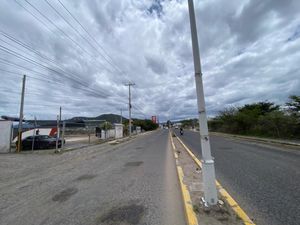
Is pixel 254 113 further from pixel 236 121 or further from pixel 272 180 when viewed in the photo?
pixel 272 180

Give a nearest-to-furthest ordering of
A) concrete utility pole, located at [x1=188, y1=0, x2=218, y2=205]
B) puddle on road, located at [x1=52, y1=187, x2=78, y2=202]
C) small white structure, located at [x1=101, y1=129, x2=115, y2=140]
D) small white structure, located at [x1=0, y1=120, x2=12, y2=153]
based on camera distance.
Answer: concrete utility pole, located at [x1=188, y1=0, x2=218, y2=205] < puddle on road, located at [x1=52, y1=187, x2=78, y2=202] < small white structure, located at [x1=0, y1=120, x2=12, y2=153] < small white structure, located at [x1=101, y1=129, x2=115, y2=140]

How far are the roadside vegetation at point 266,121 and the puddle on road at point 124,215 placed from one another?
21.2m

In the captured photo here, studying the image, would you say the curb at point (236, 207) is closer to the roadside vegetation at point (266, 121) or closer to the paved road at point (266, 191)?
the paved road at point (266, 191)

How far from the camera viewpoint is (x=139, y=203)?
4.18 metres

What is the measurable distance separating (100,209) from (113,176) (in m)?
2.94

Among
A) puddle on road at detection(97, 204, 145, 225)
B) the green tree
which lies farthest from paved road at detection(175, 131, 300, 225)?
the green tree

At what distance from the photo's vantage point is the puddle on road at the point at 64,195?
4.62 m

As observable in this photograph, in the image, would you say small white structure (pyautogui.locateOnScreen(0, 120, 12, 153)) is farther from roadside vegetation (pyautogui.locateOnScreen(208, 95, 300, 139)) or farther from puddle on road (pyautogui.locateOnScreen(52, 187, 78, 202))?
roadside vegetation (pyautogui.locateOnScreen(208, 95, 300, 139))

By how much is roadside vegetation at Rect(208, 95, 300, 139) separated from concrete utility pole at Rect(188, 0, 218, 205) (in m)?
20.0

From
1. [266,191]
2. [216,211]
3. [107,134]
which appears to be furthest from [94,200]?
[107,134]

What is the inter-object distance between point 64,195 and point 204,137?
4.04 metres

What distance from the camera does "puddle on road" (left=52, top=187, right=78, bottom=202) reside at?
15.2ft

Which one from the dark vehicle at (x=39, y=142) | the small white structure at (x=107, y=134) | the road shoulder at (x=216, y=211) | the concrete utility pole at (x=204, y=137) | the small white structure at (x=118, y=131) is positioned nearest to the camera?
A: the road shoulder at (x=216, y=211)

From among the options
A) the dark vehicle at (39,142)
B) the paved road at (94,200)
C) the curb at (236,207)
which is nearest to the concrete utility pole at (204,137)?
the curb at (236,207)
